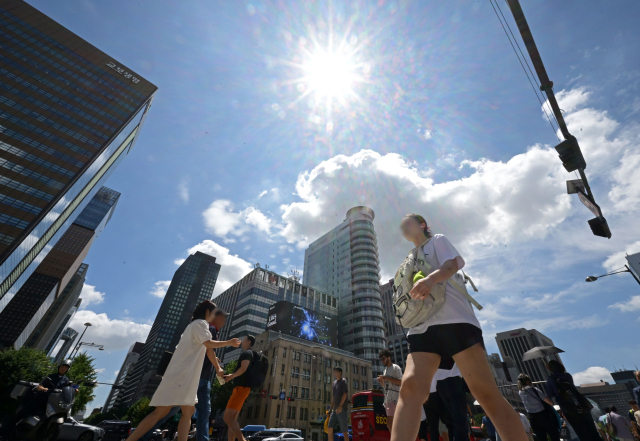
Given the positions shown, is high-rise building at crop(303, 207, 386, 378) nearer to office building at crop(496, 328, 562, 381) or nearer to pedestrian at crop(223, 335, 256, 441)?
pedestrian at crop(223, 335, 256, 441)

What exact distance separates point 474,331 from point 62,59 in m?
104

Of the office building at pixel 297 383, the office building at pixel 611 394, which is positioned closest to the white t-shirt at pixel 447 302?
the office building at pixel 297 383

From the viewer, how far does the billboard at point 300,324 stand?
166ft

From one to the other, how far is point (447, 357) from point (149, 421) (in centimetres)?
309

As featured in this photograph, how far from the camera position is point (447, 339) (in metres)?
1.88

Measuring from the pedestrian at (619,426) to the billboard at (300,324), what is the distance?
1888 inches

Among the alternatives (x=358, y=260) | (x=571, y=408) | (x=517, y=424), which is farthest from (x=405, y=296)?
(x=358, y=260)

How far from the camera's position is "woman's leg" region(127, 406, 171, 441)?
273 cm

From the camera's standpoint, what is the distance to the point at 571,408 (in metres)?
4.03

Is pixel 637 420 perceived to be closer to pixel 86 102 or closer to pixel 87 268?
pixel 86 102

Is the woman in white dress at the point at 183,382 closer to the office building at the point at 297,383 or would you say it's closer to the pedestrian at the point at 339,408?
the pedestrian at the point at 339,408

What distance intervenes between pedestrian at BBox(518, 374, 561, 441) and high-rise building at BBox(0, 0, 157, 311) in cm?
6565

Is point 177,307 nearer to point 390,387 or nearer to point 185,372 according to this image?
point 390,387

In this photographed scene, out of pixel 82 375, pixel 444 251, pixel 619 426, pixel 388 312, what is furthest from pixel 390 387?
pixel 388 312
